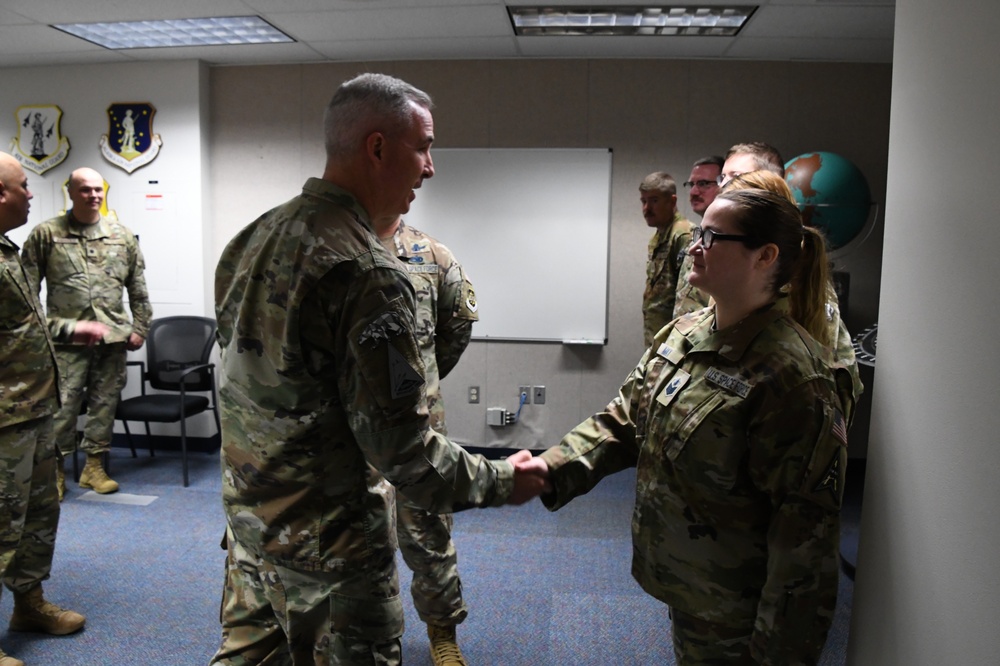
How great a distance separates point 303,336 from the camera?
1298 millimetres

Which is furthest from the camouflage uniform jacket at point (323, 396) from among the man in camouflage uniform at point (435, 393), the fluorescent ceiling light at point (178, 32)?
the fluorescent ceiling light at point (178, 32)

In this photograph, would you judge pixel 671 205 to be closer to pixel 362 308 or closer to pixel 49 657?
pixel 362 308

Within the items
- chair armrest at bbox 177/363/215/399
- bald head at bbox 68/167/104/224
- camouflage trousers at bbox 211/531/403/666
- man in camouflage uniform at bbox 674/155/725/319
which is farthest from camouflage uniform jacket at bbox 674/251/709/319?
bald head at bbox 68/167/104/224

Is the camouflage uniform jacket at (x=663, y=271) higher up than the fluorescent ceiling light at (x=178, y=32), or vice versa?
the fluorescent ceiling light at (x=178, y=32)

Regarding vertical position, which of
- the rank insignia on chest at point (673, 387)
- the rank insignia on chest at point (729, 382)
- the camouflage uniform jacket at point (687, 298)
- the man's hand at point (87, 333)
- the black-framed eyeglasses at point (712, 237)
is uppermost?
the black-framed eyeglasses at point (712, 237)

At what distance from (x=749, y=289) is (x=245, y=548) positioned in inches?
45.0

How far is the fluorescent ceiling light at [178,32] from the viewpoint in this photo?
4070mm

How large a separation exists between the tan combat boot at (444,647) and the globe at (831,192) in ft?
9.01

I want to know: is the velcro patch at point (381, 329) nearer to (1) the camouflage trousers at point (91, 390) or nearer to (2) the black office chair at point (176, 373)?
(2) the black office chair at point (176, 373)

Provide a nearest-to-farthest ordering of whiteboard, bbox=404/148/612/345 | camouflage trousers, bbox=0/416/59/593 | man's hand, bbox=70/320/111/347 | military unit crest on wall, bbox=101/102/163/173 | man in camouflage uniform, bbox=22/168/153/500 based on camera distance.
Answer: camouflage trousers, bbox=0/416/59/593 → man's hand, bbox=70/320/111/347 → man in camouflage uniform, bbox=22/168/153/500 → whiteboard, bbox=404/148/612/345 → military unit crest on wall, bbox=101/102/163/173

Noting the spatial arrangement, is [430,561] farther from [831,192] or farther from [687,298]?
[831,192]

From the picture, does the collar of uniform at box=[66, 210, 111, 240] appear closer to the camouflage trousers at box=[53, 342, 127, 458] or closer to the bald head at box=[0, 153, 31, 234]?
the camouflage trousers at box=[53, 342, 127, 458]

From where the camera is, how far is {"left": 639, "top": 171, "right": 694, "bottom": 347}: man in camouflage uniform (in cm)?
392

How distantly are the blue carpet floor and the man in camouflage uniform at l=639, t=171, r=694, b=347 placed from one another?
3.78ft
